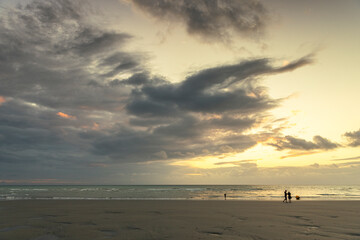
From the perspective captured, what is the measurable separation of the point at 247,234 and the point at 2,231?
18.6m

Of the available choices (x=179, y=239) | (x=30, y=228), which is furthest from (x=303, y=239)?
(x=30, y=228)

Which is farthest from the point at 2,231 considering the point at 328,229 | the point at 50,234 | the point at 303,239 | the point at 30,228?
the point at 328,229

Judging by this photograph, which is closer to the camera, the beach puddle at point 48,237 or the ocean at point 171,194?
the beach puddle at point 48,237

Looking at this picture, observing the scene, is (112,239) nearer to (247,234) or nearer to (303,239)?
(247,234)

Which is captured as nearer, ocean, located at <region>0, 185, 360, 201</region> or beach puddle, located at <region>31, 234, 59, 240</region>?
beach puddle, located at <region>31, 234, 59, 240</region>

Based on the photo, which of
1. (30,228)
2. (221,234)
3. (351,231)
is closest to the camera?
(221,234)

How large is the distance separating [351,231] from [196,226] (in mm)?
11688

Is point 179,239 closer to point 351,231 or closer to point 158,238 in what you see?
point 158,238

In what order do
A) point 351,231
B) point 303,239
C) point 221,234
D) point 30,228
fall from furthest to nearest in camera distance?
1. point 30,228
2. point 351,231
3. point 221,234
4. point 303,239

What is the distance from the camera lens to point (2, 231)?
18625 mm

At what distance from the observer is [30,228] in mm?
19500

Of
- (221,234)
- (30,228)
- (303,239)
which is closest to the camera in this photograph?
(303,239)

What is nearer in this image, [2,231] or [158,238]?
[158,238]

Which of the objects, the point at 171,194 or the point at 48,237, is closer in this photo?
the point at 48,237
